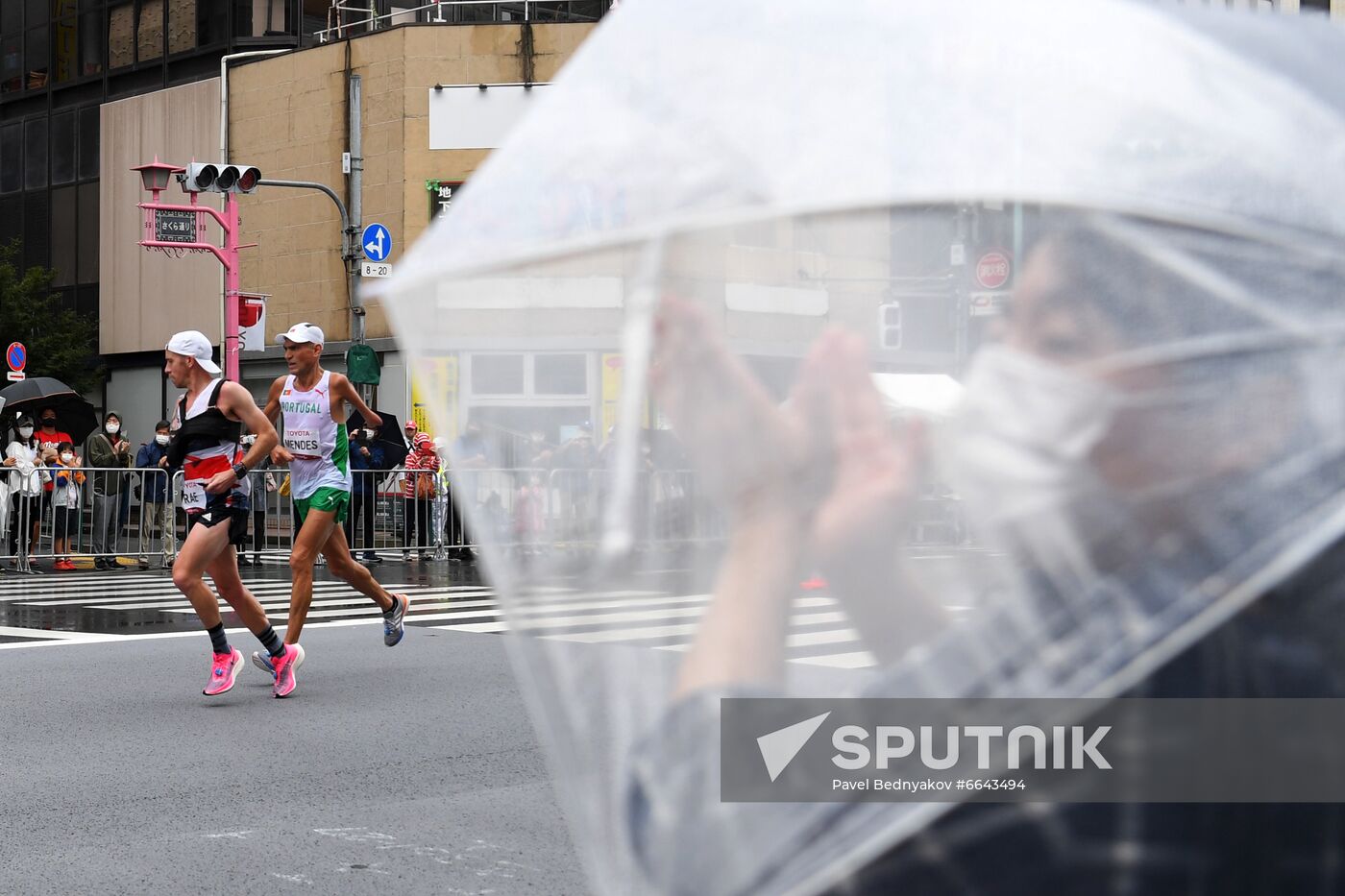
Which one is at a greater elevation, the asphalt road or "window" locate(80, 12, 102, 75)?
"window" locate(80, 12, 102, 75)

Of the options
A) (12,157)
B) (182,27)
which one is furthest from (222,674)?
(12,157)

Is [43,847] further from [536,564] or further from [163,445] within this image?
[163,445]

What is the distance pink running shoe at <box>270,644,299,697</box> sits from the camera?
27.3 ft

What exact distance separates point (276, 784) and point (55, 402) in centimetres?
1948

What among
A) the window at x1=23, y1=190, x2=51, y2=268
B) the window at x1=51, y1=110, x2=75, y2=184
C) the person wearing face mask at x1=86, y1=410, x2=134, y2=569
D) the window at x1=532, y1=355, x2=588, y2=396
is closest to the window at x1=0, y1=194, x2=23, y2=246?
the window at x1=23, y1=190, x2=51, y2=268

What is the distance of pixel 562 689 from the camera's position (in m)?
1.68

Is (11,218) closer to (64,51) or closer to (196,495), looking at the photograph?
(64,51)

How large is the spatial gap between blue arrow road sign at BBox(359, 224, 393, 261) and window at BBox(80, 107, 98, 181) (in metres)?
17.1

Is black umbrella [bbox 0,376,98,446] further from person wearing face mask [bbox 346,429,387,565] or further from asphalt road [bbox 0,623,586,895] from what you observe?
asphalt road [bbox 0,623,586,895]

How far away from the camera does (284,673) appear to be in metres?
8.37

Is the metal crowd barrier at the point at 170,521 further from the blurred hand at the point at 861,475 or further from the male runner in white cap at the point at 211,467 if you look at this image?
the blurred hand at the point at 861,475

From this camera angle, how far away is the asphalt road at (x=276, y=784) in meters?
4.74

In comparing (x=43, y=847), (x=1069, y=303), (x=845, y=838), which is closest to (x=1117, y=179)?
(x=1069, y=303)

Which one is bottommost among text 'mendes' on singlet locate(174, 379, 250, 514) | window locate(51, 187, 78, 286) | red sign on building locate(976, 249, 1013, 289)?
text 'mendes' on singlet locate(174, 379, 250, 514)
